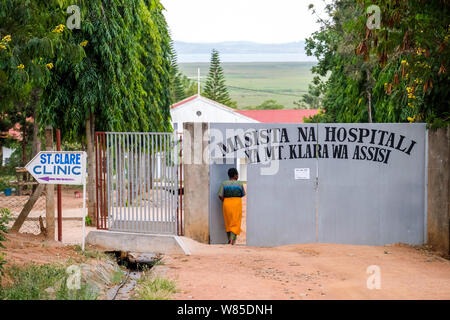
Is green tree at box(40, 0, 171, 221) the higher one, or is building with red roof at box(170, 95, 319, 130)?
building with red roof at box(170, 95, 319, 130)

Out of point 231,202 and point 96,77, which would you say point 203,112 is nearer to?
point 96,77

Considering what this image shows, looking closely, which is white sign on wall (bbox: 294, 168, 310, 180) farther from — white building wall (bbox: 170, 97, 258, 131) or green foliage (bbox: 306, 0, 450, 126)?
white building wall (bbox: 170, 97, 258, 131)

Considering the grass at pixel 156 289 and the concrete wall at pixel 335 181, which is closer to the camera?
the grass at pixel 156 289

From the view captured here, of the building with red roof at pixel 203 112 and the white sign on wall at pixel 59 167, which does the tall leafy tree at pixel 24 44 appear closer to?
the white sign on wall at pixel 59 167

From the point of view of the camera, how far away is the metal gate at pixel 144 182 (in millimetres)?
12828

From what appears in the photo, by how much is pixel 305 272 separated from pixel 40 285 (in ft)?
14.0

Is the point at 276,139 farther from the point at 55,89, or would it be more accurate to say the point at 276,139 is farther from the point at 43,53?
the point at 55,89

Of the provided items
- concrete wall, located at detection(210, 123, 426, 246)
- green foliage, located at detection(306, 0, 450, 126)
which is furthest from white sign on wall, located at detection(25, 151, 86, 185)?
green foliage, located at detection(306, 0, 450, 126)

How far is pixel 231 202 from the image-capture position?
42.1 ft

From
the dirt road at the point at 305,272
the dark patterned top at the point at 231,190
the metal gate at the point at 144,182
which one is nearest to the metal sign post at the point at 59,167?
the metal gate at the point at 144,182

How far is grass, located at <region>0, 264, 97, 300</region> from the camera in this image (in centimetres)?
777

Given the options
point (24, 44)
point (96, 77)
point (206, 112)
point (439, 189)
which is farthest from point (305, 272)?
point (206, 112)

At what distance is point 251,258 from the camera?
11.3 m

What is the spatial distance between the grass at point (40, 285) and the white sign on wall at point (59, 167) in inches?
84.3
